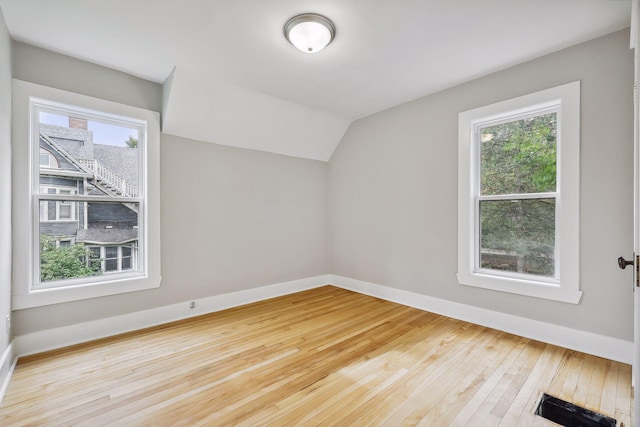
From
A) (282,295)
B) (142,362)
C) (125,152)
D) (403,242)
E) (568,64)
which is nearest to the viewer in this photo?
(142,362)

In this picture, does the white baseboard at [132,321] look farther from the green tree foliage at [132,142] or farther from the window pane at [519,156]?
the window pane at [519,156]

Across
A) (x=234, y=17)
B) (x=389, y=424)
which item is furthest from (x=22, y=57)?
(x=389, y=424)

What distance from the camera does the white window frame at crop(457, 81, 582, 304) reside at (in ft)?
8.32

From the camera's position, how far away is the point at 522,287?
2814 mm

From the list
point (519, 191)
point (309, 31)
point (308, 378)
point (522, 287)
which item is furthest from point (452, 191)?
point (308, 378)

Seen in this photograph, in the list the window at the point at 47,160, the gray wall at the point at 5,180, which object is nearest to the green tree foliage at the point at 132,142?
the window at the point at 47,160

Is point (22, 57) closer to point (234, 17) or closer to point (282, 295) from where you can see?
point (234, 17)

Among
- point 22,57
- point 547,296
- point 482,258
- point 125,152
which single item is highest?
point 22,57

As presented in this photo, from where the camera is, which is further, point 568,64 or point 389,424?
point 568,64

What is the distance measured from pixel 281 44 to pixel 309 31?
0.36 metres

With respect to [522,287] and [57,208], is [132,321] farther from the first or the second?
[522,287]

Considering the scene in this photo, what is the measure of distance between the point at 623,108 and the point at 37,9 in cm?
443

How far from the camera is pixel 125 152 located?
307 centimetres

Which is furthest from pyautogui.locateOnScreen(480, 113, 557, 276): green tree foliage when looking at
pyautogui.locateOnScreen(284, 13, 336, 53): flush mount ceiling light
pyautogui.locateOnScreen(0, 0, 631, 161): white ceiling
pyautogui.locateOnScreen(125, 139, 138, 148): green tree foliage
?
pyautogui.locateOnScreen(125, 139, 138, 148): green tree foliage
